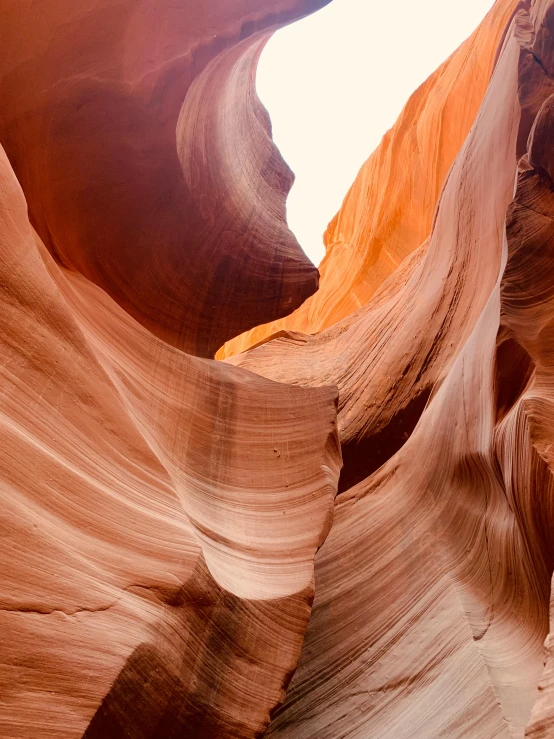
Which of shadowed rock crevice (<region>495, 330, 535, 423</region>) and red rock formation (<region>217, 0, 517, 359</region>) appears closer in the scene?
shadowed rock crevice (<region>495, 330, 535, 423</region>)

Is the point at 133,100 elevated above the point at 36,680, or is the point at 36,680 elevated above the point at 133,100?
the point at 133,100

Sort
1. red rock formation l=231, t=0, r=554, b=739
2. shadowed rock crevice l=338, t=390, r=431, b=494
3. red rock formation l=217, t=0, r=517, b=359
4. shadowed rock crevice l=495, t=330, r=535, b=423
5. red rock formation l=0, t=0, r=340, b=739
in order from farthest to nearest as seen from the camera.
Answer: red rock formation l=217, t=0, r=517, b=359 < shadowed rock crevice l=338, t=390, r=431, b=494 < shadowed rock crevice l=495, t=330, r=535, b=423 < red rock formation l=231, t=0, r=554, b=739 < red rock formation l=0, t=0, r=340, b=739

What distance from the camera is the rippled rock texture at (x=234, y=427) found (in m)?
2.00

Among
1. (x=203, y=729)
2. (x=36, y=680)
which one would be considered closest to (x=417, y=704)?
(x=203, y=729)

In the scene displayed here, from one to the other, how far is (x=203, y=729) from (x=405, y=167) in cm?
658

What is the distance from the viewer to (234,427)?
3193 mm

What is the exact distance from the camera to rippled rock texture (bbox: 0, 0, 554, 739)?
1997 millimetres

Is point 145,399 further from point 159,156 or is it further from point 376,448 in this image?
point 376,448

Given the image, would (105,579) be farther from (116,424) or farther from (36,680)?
(116,424)

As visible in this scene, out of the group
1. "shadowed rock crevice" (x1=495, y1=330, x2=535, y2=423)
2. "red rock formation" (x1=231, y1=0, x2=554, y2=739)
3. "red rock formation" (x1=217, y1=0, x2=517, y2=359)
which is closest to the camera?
"red rock formation" (x1=231, y1=0, x2=554, y2=739)

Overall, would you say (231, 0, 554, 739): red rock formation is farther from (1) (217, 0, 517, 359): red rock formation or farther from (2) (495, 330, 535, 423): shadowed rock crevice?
(1) (217, 0, 517, 359): red rock formation

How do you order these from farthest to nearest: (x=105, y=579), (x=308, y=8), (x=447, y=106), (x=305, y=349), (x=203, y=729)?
(x=447, y=106)
(x=305, y=349)
(x=308, y=8)
(x=203, y=729)
(x=105, y=579)

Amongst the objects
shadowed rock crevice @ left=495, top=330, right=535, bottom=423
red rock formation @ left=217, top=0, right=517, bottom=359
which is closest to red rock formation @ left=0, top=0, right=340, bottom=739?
shadowed rock crevice @ left=495, top=330, right=535, bottom=423

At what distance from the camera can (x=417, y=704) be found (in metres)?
2.74
